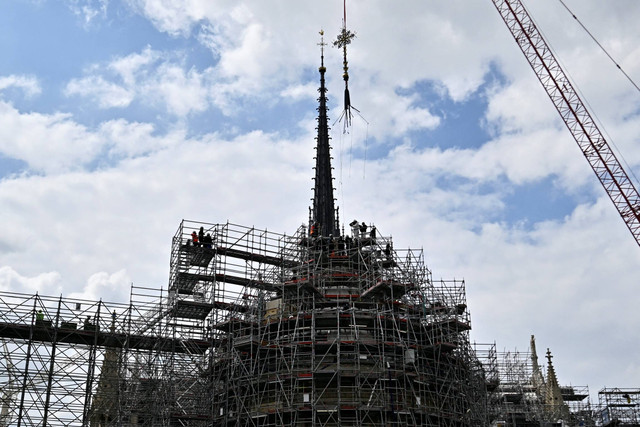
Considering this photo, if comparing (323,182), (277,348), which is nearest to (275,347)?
(277,348)

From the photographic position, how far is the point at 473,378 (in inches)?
2717

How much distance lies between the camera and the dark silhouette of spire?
264ft

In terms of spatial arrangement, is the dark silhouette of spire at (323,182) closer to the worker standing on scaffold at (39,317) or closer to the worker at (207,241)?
the worker at (207,241)

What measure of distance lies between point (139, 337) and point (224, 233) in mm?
13357

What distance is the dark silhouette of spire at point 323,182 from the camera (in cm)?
8050

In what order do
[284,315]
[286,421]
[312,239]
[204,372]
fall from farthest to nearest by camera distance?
1. [312,239]
2. [204,372]
3. [284,315]
4. [286,421]

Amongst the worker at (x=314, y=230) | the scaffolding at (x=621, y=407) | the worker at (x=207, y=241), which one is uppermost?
the worker at (x=314, y=230)

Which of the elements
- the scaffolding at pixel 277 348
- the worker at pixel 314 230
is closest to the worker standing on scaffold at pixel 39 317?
the scaffolding at pixel 277 348

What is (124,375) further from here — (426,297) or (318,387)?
(426,297)

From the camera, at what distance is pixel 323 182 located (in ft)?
274

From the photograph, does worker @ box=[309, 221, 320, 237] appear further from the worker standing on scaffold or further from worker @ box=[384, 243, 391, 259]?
the worker standing on scaffold

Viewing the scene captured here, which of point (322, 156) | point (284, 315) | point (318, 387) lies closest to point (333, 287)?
point (284, 315)

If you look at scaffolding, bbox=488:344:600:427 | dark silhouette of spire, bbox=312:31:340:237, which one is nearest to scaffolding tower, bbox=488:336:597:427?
scaffolding, bbox=488:344:600:427

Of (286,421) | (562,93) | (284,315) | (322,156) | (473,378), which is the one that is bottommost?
(286,421)
